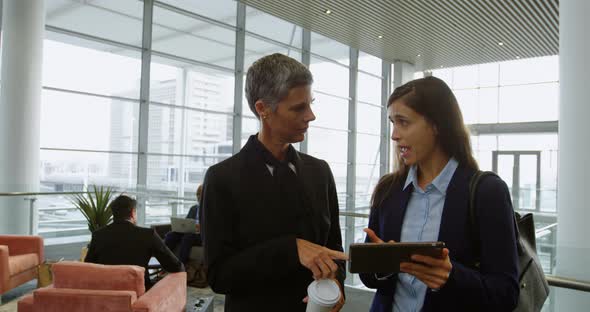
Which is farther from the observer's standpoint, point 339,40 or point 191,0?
point 339,40

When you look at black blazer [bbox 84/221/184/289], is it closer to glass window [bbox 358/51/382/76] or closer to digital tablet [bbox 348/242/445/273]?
digital tablet [bbox 348/242/445/273]

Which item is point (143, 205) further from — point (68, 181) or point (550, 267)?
point (550, 267)

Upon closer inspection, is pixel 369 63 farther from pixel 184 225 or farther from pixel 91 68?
pixel 184 225

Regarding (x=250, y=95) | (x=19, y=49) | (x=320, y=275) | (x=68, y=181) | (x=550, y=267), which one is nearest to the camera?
(x=320, y=275)

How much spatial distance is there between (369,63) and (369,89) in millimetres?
780

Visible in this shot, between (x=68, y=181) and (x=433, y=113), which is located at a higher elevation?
(x=433, y=113)

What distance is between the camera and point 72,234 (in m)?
6.73

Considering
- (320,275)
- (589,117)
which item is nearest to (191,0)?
(589,117)

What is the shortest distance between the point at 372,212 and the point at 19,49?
6770mm

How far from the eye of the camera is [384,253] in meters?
1.10

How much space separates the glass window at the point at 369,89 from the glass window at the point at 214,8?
Answer: 4.64m

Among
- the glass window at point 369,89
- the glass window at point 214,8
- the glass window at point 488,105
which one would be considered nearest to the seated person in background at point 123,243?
the glass window at point 214,8

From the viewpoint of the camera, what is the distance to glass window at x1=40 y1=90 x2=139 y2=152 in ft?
23.9

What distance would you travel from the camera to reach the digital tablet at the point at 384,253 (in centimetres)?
Result: 108
